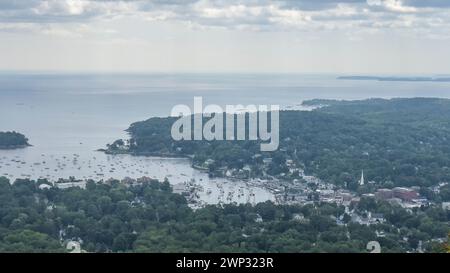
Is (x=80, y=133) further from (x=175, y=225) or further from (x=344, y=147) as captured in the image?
(x=175, y=225)

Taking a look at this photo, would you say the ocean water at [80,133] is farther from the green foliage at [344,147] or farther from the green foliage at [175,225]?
the green foliage at [175,225]

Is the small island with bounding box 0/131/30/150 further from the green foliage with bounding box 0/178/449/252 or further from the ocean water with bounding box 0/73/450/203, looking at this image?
the green foliage with bounding box 0/178/449/252

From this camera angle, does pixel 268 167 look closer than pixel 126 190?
No

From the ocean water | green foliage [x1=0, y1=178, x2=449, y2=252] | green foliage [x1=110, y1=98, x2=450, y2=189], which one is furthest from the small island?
green foliage [x1=0, y1=178, x2=449, y2=252]

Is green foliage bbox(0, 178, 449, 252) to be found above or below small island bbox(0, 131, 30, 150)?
above

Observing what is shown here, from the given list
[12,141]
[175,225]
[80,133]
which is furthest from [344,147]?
[175,225]

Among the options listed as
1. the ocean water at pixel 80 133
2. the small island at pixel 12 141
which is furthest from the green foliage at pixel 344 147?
the small island at pixel 12 141

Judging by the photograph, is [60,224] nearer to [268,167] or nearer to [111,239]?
[111,239]

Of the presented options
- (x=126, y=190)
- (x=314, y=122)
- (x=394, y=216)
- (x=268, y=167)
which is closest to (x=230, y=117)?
(x=314, y=122)
